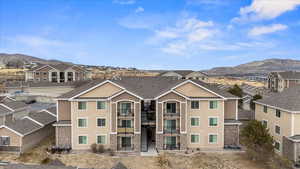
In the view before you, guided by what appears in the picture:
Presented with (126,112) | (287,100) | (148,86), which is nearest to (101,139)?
(126,112)

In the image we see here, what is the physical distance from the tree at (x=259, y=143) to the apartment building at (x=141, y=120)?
13.0ft

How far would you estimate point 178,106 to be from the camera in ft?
85.7

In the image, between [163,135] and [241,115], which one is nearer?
[163,135]

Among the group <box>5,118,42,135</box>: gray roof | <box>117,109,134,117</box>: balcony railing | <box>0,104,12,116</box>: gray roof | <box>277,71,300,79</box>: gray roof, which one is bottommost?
<box>5,118,42,135</box>: gray roof

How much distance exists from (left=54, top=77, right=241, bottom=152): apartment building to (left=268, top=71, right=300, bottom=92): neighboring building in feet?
163

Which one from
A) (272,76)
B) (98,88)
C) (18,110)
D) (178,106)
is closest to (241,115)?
(178,106)

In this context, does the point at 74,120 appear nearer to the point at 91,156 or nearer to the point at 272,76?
the point at 91,156

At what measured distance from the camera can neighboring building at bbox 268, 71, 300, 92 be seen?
6612 centimetres

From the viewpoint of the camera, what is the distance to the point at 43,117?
100ft

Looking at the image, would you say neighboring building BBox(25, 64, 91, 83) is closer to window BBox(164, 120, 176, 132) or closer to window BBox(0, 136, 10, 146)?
window BBox(0, 136, 10, 146)

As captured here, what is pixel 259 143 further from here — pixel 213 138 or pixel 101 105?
pixel 101 105

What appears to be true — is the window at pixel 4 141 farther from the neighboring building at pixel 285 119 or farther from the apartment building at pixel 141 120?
the neighboring building at pixel 285 119

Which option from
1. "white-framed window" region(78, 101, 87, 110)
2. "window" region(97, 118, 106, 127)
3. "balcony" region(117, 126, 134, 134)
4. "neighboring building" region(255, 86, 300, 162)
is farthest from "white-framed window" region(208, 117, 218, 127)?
"white-framed window" region(78, 101, 87, 110)

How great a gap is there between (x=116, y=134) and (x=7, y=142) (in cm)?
1164
